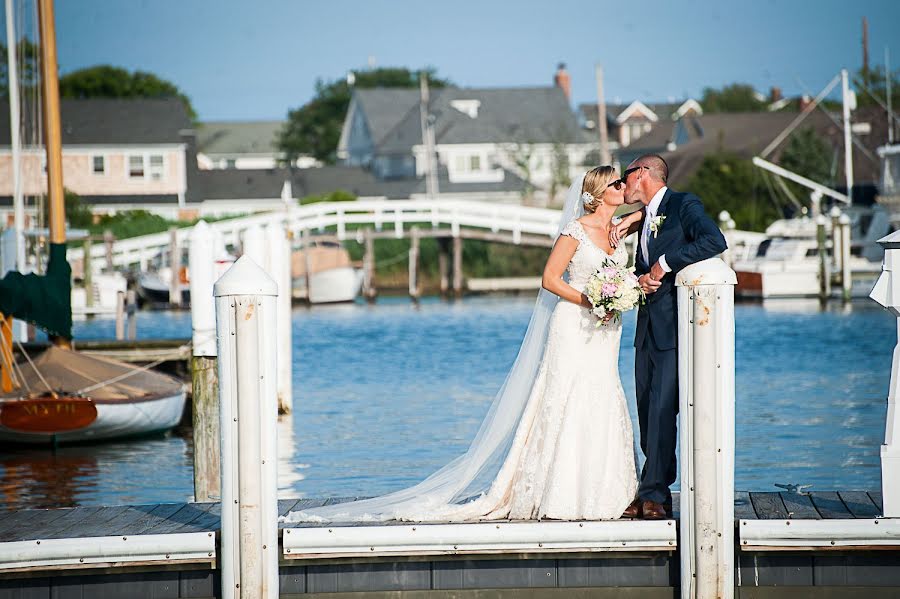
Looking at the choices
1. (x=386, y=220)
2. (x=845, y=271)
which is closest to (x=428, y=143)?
(x=386, y=220)

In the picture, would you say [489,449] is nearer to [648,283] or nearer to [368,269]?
[648,283]

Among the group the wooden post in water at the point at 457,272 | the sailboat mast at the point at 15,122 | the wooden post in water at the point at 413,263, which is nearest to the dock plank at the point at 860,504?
the sailboat mast at the point at 15,122

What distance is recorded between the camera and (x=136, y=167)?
6781cm

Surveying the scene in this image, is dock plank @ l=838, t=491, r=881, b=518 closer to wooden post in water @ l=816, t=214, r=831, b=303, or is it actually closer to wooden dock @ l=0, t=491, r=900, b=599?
wooden dock @ l=0, t=491, r=900, b=599

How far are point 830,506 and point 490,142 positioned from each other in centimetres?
6912

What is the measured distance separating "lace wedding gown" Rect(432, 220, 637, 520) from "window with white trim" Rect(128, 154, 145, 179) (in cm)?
6277

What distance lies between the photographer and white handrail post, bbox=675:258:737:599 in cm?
645

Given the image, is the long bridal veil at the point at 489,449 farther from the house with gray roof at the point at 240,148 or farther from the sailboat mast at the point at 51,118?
the house with gray roof at the point at 240,148

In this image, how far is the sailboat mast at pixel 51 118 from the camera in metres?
17.0

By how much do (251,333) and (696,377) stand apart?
2.20 metres

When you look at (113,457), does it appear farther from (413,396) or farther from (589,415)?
(589,415)

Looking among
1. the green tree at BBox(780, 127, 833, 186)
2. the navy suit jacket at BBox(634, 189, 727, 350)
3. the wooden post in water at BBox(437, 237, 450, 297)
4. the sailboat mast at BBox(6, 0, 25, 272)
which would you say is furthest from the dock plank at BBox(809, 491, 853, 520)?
the green tree at BBox(780, 127, 833, 186)

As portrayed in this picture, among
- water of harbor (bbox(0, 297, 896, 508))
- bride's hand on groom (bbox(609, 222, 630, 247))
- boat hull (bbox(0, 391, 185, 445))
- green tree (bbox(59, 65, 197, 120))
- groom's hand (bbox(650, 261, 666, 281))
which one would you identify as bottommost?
water of harbor (bbox(0, 297, 896, 508))

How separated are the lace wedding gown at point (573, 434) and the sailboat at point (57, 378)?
8822mm
